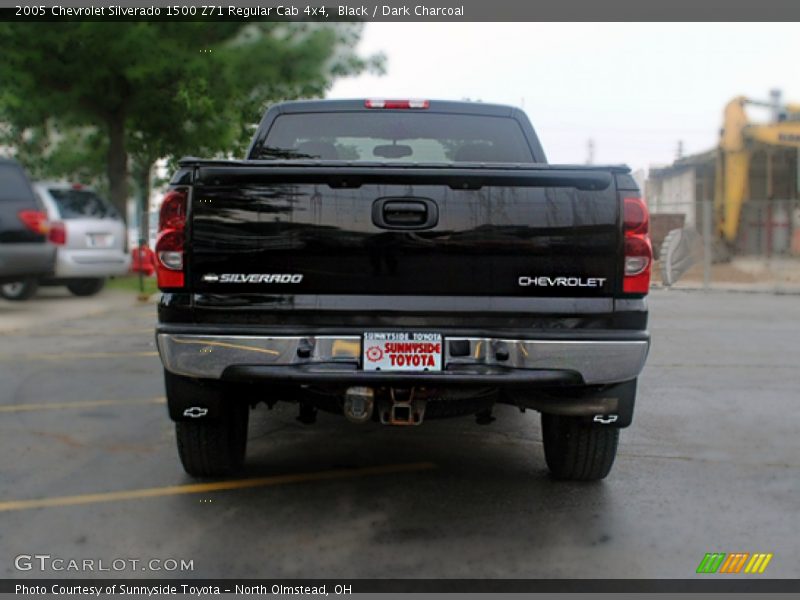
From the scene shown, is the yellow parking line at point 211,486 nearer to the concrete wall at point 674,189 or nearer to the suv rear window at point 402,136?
the suv rear window at point 402,136

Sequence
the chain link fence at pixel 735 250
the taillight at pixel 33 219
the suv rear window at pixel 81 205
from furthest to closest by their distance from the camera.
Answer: the chain link fence at pixel 735 250 → the suv rear window at pixel 81 205 → the taillight at pixel 33 219

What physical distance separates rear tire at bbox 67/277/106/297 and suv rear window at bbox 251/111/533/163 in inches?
421

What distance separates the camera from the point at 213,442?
4547mm

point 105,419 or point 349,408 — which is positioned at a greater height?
point 349,408

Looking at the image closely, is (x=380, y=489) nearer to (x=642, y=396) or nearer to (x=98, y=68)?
(x=642, y=396)

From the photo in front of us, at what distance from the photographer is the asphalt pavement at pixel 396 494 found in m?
3.75

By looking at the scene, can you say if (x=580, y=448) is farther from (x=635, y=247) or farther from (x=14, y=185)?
(x=14, y=185)

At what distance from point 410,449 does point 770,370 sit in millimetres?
4610

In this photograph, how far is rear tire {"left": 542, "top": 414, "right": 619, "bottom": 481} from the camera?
4566 mm

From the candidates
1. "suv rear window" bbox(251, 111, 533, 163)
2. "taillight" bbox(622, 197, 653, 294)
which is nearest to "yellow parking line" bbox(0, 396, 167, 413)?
"suv rear window" bbox(251, 111, 533, 163)

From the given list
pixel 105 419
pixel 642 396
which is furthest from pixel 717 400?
pixel 105 419

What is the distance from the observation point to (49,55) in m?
17.0

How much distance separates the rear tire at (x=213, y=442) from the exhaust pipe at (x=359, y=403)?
2.22ft

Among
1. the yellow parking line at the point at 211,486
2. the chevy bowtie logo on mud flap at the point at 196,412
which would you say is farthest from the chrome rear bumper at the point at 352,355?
the yellow parking line at the point at 211,486
